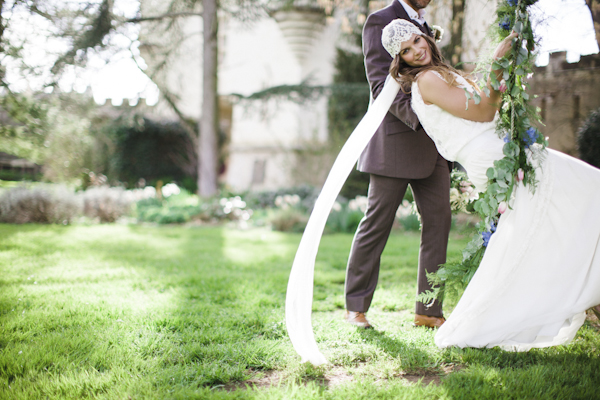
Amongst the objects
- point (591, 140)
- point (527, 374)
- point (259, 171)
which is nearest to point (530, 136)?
point (527, 374)

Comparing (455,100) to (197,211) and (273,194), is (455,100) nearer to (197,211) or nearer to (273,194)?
(197,211)

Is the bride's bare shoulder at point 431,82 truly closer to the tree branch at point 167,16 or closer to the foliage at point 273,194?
the foliage at point 273,194

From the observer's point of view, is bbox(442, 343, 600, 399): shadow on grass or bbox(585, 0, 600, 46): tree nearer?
bbox(442, 343, 600, 399): shadow on grass

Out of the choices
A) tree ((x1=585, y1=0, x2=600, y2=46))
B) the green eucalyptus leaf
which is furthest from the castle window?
the green eucalyptus leaf

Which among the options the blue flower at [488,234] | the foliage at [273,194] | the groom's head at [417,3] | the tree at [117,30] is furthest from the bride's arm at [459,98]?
the foliage at [273,194]

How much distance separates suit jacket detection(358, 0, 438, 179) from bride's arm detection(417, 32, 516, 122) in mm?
419

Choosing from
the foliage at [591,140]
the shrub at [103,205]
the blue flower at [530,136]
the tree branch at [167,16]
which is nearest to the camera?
the blue flower at [530,136]

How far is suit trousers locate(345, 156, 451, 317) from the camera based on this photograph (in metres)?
2.60

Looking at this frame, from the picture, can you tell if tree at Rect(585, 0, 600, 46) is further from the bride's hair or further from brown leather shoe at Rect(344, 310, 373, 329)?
brown leather shoe at Rect(344, 310, 373, 329)

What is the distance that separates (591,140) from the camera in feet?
11.6

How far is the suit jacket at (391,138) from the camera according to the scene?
2521 mm

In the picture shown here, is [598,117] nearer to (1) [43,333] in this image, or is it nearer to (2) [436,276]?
(2) [436,276]

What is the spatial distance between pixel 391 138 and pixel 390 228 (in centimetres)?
57

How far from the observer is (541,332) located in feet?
6.31
